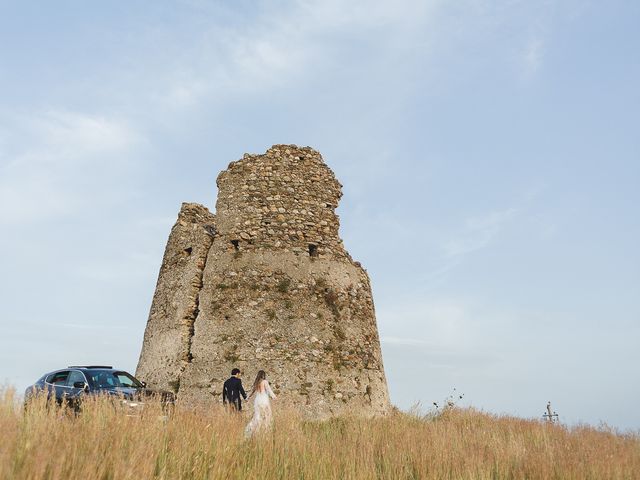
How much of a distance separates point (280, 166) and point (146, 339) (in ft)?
23.4

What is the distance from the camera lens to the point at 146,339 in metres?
17.8

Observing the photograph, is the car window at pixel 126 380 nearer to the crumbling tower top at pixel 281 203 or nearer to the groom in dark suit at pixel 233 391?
the groom in dark suit at pixel 233 391

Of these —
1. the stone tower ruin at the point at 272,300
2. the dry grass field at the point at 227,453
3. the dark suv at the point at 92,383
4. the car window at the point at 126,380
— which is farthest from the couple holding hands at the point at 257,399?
the car window at the point at 126,380

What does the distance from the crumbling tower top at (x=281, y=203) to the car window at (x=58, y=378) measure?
560cm

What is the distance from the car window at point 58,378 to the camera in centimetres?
1323

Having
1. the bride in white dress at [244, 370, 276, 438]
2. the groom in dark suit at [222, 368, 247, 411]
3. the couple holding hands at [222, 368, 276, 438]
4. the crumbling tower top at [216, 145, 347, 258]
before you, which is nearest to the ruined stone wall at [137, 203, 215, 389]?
the crumbling tower top at [216, 145, 347, 258]

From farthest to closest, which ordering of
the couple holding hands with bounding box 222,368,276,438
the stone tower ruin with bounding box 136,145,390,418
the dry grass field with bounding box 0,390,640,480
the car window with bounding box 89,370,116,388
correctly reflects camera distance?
the stone tower ruin with bounding box 136,145,390,418, the car window with bounding box 89,370,116,388, the couple holding hands with bounding box 222,368,276,438, the dry grass field with bounding box 0,390,640,480

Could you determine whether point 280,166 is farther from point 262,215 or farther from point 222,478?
point 222,478

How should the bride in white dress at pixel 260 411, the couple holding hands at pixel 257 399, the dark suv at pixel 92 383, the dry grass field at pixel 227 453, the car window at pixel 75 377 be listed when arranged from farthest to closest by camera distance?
the car window at pixel 75 377
the dark suv at pixel 92 383
the couple holding hands at pixel 257 399
the bride in white dress at pixel 260 411
the dry grass field at pixel 227 453

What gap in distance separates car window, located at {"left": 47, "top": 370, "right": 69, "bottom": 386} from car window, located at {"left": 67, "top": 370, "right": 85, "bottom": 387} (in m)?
0.18

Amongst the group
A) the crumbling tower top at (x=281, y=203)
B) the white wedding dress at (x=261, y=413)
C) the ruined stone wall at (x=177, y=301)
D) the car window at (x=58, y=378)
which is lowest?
the white wedding dress at (x=261, y=413)

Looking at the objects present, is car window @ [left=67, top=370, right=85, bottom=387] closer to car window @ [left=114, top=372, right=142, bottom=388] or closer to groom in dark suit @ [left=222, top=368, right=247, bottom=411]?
car window @ [left=114, top=372, right=142, bottom=388]

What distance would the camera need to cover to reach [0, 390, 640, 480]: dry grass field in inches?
202

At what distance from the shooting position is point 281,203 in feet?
55.0
